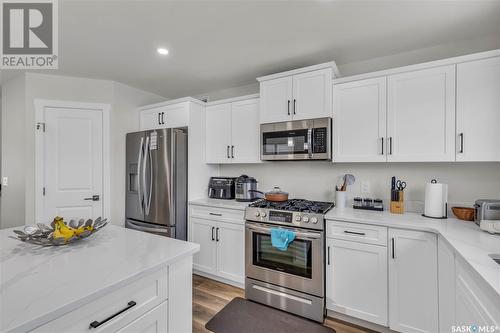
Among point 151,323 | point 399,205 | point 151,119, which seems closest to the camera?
point 151,323

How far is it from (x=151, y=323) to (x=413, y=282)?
1.84 meters

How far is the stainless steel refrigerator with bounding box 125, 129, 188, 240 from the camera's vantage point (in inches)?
108

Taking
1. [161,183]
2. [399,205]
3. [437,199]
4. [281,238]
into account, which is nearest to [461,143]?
[437,199]

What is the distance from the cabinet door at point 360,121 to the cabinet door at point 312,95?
0.34 feet

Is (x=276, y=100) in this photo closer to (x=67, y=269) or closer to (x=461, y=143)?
(x=461, y=143)

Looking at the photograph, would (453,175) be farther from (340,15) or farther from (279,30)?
(279,30)

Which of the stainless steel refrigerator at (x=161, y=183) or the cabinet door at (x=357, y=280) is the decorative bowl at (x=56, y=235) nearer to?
the stainless steel refrigerator at (x=161, y=183)

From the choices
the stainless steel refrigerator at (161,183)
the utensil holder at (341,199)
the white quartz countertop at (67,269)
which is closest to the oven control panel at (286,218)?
the utensil holder at (341,199)

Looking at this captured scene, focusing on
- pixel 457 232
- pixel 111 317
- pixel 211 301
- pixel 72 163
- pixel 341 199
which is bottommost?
pixel 211 301

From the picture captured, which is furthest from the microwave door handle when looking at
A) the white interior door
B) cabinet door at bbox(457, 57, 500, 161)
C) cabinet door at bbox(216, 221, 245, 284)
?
the white interior door

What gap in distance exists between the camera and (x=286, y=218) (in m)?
2.17

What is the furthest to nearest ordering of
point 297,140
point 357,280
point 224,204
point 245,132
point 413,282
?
point 245,132 < point 224,204 < point 297,140 < point 357,280 < point 413,282

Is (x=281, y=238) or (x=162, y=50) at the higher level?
(x=162, y=50)

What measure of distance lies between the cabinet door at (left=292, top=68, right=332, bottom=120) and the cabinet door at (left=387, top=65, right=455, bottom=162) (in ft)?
1.78
